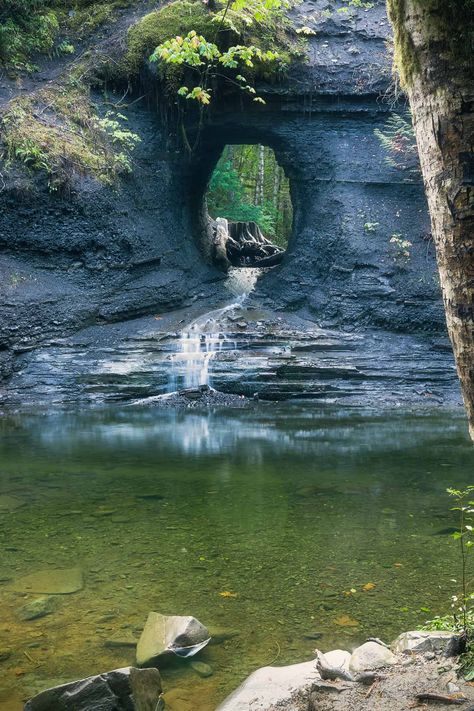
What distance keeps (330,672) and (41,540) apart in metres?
3.31

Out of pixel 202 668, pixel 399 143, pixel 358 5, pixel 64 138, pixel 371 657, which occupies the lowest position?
pixel 202 668

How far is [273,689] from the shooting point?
2736 millimetres

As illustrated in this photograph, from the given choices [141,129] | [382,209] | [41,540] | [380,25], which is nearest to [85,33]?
[141,129]

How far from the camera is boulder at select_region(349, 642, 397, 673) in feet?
8.96

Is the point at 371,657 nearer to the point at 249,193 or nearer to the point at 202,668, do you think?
the point at 202,668

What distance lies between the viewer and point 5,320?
14.6m

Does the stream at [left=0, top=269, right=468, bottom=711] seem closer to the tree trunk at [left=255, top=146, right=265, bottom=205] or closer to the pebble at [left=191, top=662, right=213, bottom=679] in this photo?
→ the pebble at [left=191, top=662, right=213, bottom=679]

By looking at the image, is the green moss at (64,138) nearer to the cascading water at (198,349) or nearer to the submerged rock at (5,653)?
the cascading water at (198,349)

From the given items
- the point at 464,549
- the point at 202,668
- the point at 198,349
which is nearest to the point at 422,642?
the point at 202,668

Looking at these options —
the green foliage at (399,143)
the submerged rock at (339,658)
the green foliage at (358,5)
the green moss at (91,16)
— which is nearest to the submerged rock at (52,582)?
the submerged rock at (339,658)

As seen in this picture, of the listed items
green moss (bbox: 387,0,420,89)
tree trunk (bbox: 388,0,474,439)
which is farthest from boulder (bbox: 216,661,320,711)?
green moss (bbox: 387,0,420,89)

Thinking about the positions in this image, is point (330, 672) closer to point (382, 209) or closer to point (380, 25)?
point (382, 209)

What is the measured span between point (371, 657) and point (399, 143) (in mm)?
16294

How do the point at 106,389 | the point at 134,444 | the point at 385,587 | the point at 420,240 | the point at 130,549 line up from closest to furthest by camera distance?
1. the point at 385,587
2. the point at 130,549
3. the point at 134,444
4. the point at 106,389
5. the point at 420,240
